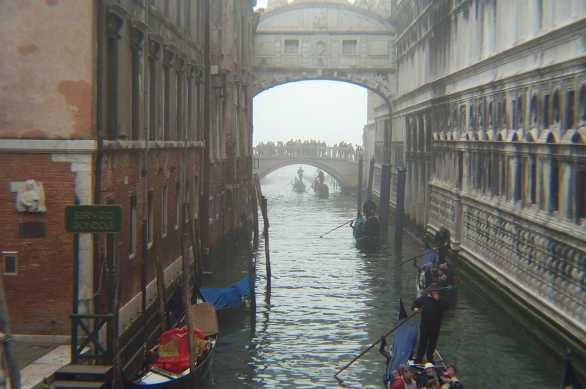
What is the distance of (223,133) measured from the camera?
24.5m

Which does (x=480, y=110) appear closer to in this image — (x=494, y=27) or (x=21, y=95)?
(x=494, y=27)

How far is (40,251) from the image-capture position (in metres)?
10.8

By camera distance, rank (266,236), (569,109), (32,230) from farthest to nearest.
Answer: (266,236) → (569,109) → (32,230)

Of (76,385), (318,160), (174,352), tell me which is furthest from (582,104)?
(318,160)

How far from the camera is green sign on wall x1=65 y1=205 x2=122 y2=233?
9.41 meters

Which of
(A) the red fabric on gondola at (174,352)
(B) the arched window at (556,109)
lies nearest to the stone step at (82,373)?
(A) the red fabric on gondola at (174,352)

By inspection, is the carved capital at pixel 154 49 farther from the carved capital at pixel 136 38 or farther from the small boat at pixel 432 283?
the small boat at pixel 432 283

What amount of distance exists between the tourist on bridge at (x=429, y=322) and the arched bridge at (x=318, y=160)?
39179 millimetres

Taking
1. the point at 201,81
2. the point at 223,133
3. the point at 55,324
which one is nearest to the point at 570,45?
the point at 55,324

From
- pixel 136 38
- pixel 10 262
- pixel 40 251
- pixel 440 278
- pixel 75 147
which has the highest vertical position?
pixel 136 38

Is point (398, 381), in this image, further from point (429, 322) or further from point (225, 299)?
point (225, 299)

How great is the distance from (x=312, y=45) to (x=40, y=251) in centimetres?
2489

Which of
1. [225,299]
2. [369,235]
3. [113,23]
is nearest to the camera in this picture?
[113,23]

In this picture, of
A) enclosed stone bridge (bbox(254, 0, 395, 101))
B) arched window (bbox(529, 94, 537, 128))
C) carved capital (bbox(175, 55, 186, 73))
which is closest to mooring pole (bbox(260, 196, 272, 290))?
carved capital (bbox(175, 55, 186, 73))
